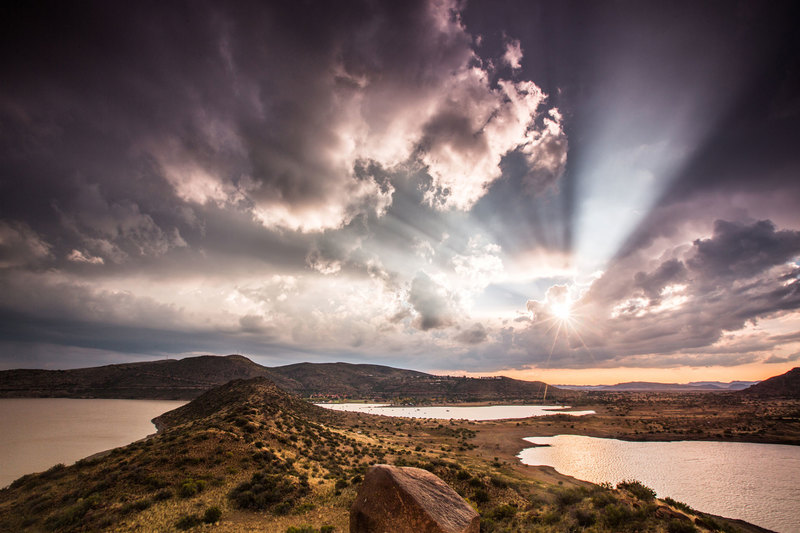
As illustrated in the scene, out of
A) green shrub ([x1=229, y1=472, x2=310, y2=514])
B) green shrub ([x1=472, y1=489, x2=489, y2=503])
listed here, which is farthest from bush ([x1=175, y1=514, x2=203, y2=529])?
green shrub ([x1=472, y1=489, x2=489, y2=503])

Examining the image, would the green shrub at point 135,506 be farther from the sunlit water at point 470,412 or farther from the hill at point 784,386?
the hill at point 784,386

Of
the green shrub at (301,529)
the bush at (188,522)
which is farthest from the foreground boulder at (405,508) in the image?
the bush at (188,522)

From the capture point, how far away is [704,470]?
42125 mm

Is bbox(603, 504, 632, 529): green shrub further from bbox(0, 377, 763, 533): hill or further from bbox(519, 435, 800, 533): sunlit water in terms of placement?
bbox(519, 435, 800, 533): sunlit water

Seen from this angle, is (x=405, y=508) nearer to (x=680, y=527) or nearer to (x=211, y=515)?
(x=211, y=515)

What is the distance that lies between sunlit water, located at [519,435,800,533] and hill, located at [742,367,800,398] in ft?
508

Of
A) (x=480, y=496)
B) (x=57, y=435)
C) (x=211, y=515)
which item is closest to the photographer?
(x=211, y=515)

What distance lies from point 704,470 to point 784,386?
647 feet

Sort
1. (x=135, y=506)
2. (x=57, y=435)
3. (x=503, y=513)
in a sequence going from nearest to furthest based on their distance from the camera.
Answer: (x=135, y=506) → (x=503, y=513) → (x=57, y=435)

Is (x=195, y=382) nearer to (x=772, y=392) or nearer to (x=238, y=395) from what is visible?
(x=238, y=395)

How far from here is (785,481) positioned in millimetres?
36906

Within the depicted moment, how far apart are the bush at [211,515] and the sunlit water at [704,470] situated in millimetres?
40004

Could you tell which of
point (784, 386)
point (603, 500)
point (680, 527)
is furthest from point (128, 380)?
point (784, 386)

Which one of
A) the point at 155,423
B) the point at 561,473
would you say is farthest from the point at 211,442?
the point at 155,423
